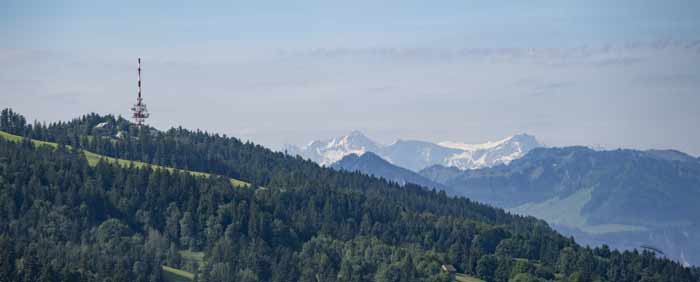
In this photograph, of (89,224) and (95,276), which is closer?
(95,276)

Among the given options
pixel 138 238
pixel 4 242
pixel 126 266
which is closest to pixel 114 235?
pixel 138 238

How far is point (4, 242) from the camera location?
162 m

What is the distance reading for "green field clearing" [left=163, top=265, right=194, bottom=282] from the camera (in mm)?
179250

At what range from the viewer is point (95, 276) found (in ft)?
547

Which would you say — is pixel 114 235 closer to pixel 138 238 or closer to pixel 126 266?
pixel 138 238

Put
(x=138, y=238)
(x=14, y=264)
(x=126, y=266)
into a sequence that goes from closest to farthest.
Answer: (x=14, y=264), (x=126, y=266), (x=138, y=238)

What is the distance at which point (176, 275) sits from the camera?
182m

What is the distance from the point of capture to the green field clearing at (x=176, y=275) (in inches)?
7057

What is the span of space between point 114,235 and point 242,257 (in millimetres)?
21503

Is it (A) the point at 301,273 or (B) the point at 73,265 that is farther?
(A) the point at 301,273

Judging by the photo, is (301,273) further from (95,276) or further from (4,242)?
(4,242)

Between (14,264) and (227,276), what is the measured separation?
3783cm

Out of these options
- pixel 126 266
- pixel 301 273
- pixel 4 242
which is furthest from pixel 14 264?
pixel 301 273

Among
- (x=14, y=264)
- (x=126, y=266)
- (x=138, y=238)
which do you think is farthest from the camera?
(x=138, y=238)
